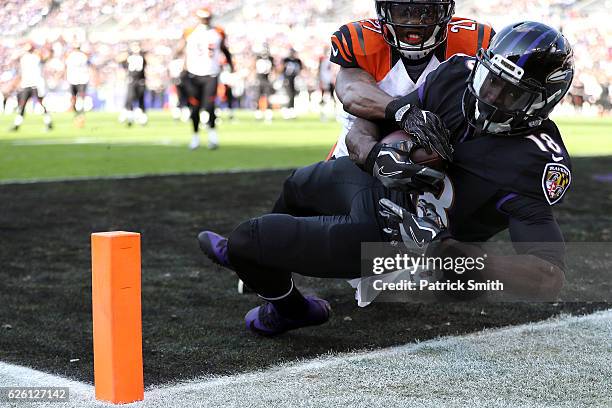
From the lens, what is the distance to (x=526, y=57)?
313 cm

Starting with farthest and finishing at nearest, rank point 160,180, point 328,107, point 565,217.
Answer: point 328,107
point 160,180
point 565,217

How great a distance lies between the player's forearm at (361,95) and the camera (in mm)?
3744

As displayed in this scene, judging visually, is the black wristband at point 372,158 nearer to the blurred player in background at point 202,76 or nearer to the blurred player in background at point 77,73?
the blurred player in background at point 202,76

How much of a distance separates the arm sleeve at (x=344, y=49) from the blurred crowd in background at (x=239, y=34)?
87.5ft

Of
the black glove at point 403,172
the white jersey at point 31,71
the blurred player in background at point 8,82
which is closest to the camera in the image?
the black glove at point 403,172

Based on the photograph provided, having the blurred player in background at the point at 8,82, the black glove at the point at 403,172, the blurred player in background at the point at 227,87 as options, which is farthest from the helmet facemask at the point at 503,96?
the blurred player in background at the point at 8,82

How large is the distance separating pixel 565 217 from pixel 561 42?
14.9 ft

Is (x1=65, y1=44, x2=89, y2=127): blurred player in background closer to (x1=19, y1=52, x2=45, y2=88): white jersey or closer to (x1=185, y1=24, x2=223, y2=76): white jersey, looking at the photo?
(x1=19, y1=52, x2=45, y2=88): white jersey

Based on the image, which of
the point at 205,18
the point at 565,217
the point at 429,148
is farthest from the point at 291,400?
the point at 205,18

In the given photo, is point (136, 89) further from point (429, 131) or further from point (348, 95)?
point (429, 131)

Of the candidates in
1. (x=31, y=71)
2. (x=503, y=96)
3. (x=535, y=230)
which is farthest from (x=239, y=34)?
(x=535, y=230)

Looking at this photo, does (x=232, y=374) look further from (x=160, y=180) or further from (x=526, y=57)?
(x=160, y=180)

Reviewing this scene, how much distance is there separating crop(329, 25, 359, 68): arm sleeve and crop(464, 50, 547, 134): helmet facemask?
3.15 feet

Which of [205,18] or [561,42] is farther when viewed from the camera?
[205,18]
